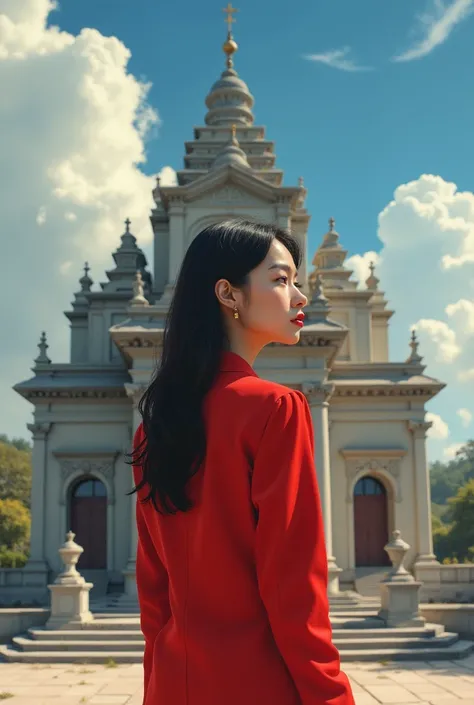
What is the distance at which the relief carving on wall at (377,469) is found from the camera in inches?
967

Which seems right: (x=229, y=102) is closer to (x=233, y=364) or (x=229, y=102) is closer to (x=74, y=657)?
(x=74, y=657)

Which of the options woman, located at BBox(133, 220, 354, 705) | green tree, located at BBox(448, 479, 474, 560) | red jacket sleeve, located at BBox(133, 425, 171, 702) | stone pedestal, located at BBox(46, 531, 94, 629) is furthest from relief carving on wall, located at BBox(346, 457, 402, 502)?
green tree, located at BBox(448, 479, 474, 560)

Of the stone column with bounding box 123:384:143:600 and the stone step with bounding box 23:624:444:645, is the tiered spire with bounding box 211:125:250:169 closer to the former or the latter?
the stone column with bounding box 123:384:143:600

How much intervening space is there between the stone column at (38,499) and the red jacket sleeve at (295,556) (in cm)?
2281

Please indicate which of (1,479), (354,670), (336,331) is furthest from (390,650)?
(1,479)

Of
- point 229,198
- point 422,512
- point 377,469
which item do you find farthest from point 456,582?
point 229,198

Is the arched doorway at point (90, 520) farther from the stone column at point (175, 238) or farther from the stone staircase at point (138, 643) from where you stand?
the stone column at point (175, 238)

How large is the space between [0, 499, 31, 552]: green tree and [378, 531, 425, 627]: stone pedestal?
34321 millimetres

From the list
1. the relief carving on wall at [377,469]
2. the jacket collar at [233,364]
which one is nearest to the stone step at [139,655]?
the relief carving on wall at [377,469]

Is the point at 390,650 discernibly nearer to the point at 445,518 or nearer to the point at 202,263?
the point at 202,263

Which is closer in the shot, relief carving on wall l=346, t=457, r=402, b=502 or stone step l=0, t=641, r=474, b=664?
stone step l=0, t=641, r=474, b=664

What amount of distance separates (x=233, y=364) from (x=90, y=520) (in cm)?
2340

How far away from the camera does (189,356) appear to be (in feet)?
8.35

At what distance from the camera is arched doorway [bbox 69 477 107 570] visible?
24594 mm
